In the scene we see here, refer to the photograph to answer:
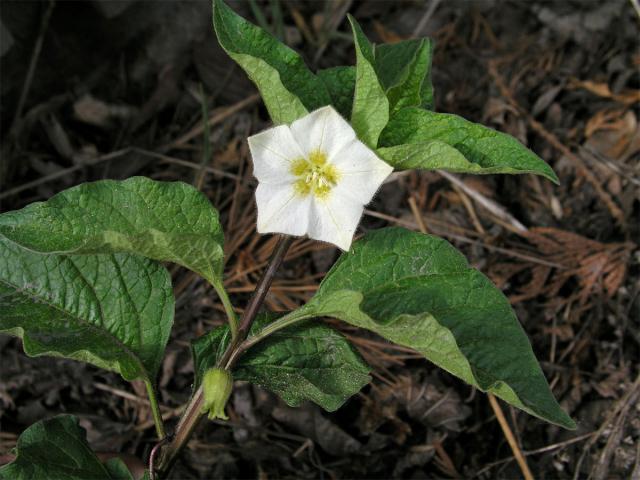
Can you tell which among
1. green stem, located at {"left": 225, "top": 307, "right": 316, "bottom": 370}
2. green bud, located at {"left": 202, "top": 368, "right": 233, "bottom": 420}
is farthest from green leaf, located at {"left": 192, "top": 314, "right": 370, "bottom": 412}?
green bud, located at {"left": 202, "top": 368, "right": 233, "bottom": 420}

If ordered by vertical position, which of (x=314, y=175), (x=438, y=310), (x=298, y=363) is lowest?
(x=298, y=363)

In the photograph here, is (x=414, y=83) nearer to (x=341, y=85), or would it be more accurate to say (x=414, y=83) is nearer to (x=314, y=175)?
(x=341, y=85)

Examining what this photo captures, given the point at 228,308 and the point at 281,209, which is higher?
the point at 281,209

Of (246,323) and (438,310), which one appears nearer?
(438,310)

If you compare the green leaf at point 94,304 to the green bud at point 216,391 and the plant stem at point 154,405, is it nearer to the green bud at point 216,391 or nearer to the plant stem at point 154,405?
the plant stem at point 154,405

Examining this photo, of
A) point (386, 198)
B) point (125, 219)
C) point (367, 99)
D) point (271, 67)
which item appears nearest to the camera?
point (271, 67)

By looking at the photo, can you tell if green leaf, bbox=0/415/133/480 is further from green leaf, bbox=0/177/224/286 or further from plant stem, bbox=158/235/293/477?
green leaf, bbox=0/177/224/286

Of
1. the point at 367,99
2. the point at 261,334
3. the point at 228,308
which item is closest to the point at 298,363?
the point at 261,334

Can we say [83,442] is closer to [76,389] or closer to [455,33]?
[76,389]
